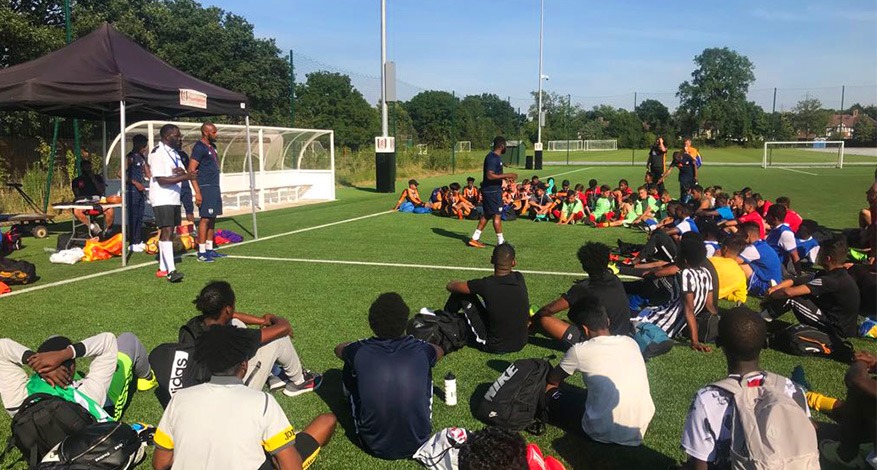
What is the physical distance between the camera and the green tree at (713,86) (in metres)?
75.2

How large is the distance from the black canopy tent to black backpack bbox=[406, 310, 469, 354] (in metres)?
5.63

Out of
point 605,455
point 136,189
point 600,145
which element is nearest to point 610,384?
point 605,455

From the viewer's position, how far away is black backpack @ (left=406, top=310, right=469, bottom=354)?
534 cm

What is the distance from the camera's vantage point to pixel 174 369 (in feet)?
13.4

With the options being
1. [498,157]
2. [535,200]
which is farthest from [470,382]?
[535,200]

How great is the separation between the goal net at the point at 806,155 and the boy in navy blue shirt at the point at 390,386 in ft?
138

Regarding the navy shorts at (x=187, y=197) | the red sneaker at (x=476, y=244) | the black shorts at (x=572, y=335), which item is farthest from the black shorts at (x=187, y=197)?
the black shorts at (x=572, y=335)

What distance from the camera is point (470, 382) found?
482cm

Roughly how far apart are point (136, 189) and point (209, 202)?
225 centimetres

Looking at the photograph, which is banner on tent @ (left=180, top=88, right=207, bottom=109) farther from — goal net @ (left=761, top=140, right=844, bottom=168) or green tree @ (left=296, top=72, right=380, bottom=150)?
green tree @ (left=296, top=72, right=380, bottom=150)

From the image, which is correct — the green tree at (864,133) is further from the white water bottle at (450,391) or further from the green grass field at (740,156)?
the white water bottle at (450,391)

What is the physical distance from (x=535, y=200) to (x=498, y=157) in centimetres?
490

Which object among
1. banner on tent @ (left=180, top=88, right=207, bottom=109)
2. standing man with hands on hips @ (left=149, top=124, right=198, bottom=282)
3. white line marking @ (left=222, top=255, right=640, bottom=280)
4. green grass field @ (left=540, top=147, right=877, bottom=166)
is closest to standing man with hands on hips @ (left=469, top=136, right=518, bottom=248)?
white line marking @ (left=222, top=255, right=640, bottom=280)

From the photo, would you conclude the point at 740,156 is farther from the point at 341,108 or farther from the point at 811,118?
the point at 341,108
